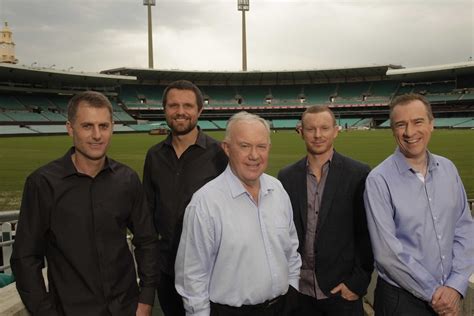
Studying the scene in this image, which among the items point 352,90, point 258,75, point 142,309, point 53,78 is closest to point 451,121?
point 352,90

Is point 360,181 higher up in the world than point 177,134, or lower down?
lower down

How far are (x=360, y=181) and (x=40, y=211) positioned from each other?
2178 mm

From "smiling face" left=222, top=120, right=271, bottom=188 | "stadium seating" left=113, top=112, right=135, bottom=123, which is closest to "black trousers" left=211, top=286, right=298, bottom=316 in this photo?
"smiling face" left=222, top=120, right=271, bottom=188

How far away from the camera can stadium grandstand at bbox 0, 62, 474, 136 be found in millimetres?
51875

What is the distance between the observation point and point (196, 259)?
2219 mm

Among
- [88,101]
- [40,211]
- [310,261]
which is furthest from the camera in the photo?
[310,261]

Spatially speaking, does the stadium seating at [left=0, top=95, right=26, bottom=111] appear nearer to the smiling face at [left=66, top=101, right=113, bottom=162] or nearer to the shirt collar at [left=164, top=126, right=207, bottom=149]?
the shirt collar at [left=164, top=126, right=207, bottom=149]

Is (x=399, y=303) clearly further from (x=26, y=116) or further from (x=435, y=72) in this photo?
(x=435, y=72)

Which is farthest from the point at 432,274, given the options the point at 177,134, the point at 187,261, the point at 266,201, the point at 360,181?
the point at 177,134

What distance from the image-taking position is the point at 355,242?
294cm

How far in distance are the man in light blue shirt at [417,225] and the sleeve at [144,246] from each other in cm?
147

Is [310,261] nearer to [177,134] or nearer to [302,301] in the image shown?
[302,301]

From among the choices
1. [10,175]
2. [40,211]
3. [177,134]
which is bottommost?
[10,175]

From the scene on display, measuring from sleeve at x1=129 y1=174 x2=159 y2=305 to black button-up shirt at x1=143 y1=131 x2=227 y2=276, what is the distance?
1.73 feet
